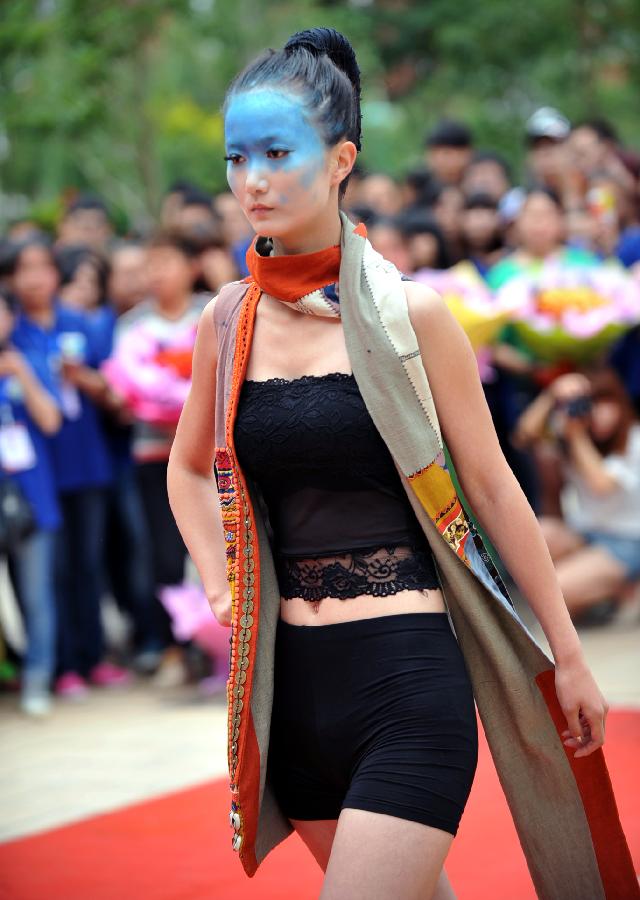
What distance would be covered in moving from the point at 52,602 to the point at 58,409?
3.10 feet

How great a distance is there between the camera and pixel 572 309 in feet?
24.6

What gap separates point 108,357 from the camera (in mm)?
7438

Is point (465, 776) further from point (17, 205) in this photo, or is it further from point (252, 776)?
point (17, 205)

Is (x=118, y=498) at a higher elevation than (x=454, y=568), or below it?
below

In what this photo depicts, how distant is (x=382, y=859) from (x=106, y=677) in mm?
5057

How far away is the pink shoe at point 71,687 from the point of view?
6945 millimetres

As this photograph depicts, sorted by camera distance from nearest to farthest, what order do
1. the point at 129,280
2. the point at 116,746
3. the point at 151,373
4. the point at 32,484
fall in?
the point at 116,746 → the point at 32,484 → the point at 151,373 → the point at 129,280

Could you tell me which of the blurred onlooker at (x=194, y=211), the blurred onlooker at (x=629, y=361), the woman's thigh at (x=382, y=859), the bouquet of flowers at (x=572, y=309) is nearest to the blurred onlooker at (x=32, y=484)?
the blurred onlooker at (x=194, y=211)

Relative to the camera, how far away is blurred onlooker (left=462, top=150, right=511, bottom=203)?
9.17m

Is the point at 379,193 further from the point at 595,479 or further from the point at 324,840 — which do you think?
the point at 324,840

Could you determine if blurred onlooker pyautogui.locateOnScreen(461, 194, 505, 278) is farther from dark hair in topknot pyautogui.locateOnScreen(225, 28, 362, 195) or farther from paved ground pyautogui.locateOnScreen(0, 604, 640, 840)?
dark hair in topknot pyautogui.locateOnScreen(225, 28, 362, 195)

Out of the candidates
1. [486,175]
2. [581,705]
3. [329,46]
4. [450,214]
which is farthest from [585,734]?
[486,175]

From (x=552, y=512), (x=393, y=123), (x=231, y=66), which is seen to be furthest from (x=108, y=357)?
(x=393, y=123)

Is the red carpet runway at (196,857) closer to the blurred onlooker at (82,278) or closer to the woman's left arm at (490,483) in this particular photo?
the woman's left arm at (490,483)
